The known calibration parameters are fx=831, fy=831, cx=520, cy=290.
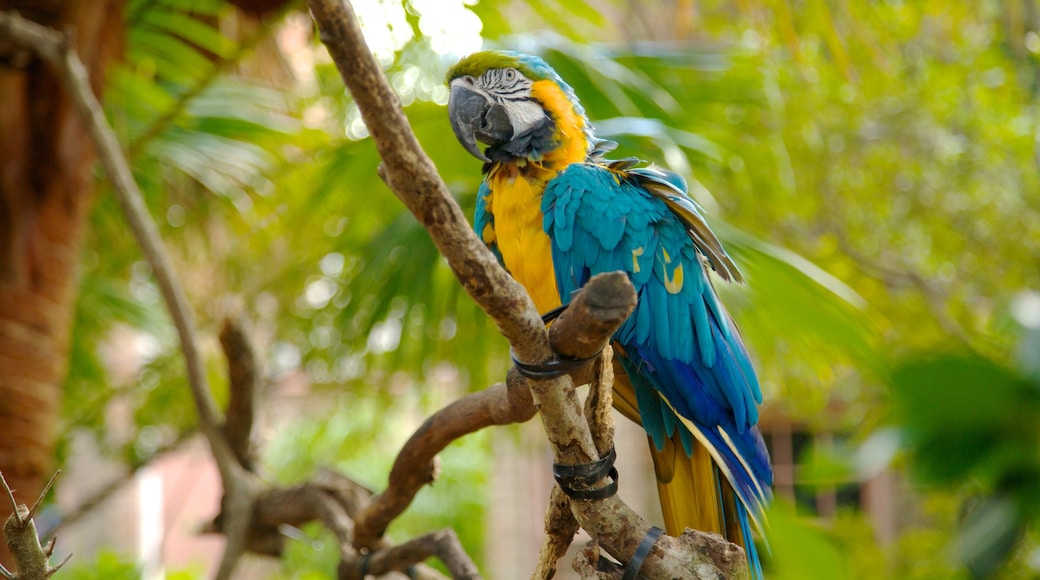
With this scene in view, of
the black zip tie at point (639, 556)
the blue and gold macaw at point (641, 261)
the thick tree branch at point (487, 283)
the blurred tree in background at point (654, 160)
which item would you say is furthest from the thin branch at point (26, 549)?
the blurred tree in background at point (654, 160)

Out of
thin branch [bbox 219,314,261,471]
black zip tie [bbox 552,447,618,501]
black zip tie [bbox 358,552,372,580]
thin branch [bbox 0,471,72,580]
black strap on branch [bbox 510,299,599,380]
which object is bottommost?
black zip tie [bbox 358,552,372,580]

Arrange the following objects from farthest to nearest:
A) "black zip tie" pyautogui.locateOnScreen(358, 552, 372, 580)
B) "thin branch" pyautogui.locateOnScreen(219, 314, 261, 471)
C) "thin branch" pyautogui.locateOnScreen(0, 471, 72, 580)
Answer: "thin branch" pyautogui.locateOnScreen(219, 314, 261, 471) < "black zip tie" pyautogui.locateOnScreen(358, 552, 372, 580) < "thin branch" pyautogui.locateOnScreen(0, 471, 72, 580)

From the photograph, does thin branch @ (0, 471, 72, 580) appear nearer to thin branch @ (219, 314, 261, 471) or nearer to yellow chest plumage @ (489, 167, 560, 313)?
yellow chest plumage @ (489, 167, 560, 313)

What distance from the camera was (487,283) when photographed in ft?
2.09

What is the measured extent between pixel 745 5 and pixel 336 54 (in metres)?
1.30

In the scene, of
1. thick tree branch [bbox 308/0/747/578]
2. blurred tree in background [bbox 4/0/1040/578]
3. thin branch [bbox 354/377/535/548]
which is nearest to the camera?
thick tree branch [bbox 308/0/747/578]

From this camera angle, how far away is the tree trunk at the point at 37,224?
60.1 inches

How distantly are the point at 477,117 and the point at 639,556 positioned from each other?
1.97 ft

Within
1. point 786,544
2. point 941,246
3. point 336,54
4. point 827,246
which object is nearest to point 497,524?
point 827,246

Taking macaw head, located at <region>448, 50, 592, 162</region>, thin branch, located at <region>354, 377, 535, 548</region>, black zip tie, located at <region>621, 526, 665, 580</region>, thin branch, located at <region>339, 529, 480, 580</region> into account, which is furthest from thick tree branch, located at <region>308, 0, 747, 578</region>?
macaw head, located at <region>448, 50, 592, 162</region>

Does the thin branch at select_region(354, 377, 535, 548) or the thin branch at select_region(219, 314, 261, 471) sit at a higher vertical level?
the thin branch at select_region(219, 314, 261, 471)

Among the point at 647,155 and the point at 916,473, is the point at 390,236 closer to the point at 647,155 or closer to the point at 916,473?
the point at 647,155

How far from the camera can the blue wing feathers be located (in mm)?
967

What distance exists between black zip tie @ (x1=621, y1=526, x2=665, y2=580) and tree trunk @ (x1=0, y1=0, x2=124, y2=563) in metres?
1.27
